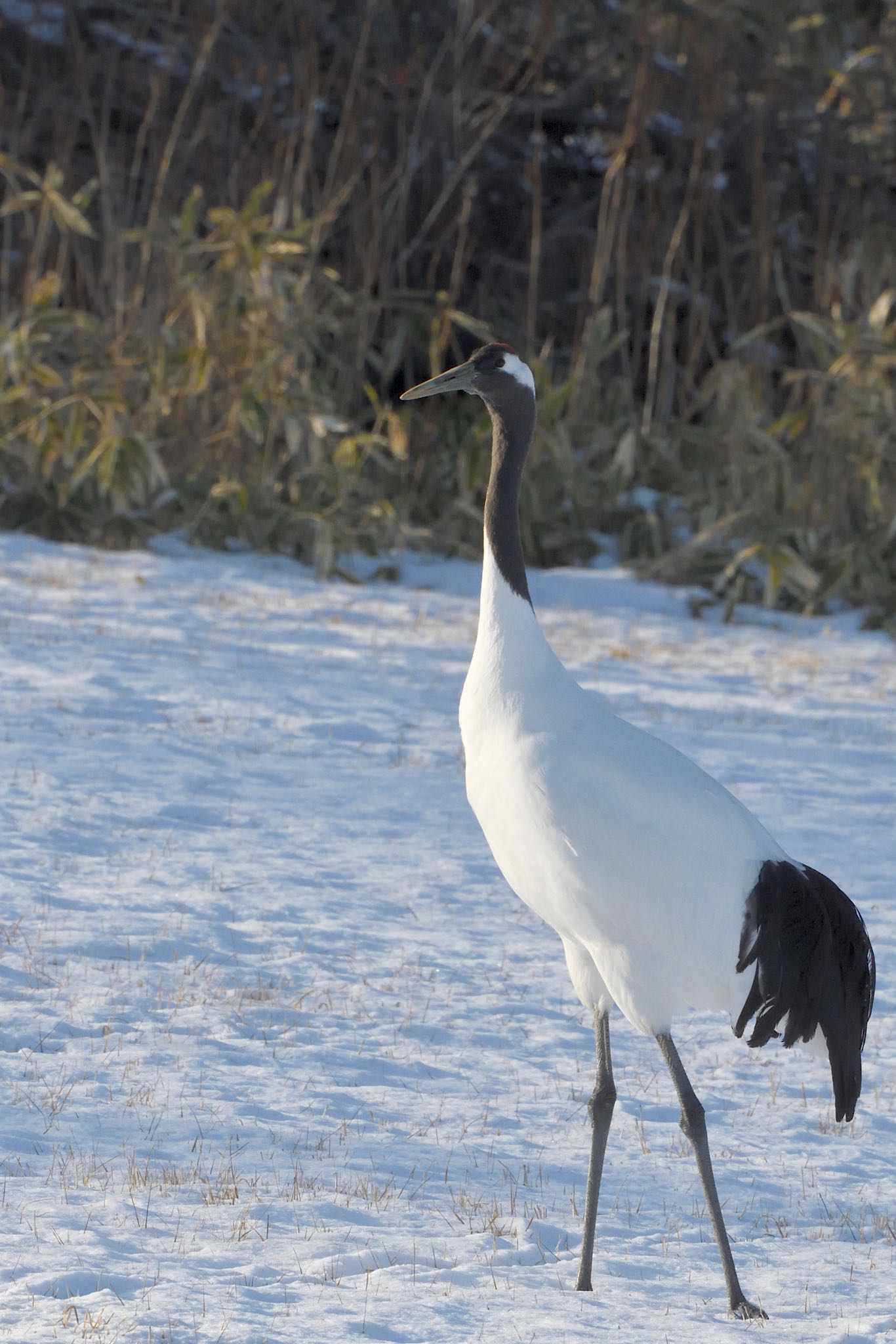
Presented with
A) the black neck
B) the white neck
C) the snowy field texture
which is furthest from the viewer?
the black neck

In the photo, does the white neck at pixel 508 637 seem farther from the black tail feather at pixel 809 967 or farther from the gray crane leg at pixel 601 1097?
the gray crane leg at pixel 601 1097

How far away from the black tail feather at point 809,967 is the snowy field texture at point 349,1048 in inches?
16.5

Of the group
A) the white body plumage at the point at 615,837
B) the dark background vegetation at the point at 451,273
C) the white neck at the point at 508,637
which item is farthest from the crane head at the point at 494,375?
the dark background vegetation at the point at 451,273

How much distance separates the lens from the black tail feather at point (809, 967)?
353 cm

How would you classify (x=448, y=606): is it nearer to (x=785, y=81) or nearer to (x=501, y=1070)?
(x=501, y=1070)

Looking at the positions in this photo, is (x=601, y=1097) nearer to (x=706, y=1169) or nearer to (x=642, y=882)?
(x=706, y=1169)

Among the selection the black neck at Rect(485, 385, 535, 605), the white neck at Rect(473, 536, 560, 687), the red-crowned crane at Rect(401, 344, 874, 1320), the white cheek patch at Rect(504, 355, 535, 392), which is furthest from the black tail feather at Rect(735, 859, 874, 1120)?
the white cheek patch at Rect(504, 355, 535, 392)

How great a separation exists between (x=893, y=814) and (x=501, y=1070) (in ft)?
9.43

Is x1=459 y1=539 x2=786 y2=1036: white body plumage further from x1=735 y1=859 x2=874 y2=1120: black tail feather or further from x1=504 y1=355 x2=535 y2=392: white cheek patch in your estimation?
x1=504 y1=355 x2=535 y2=392: white cheek patch

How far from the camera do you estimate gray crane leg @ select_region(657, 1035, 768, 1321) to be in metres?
3.32

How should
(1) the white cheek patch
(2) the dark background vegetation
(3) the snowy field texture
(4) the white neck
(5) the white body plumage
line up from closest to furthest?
(3) the snowy field texture → (5) the white body plumage → (4) the white neck → (1) the white cheek patch → (2) the dark background vegetation

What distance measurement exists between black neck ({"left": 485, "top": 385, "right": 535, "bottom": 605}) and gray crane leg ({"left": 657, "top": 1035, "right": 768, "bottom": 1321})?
38.6 inches

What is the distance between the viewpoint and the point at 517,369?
13.1ft

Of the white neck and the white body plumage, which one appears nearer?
the white body plumage
